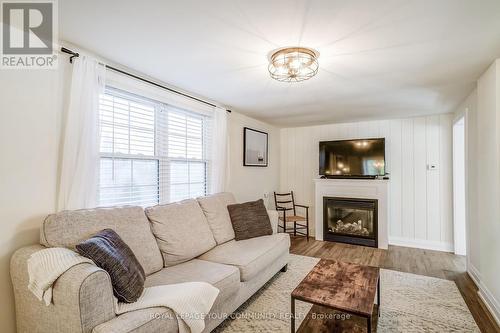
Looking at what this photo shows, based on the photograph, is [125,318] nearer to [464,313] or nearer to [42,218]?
[42,218]

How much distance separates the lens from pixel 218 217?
299cm

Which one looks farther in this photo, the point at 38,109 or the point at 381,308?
the point at 381,308

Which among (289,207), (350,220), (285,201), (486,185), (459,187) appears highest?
(486,185)

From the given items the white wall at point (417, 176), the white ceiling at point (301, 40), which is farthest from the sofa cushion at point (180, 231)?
the white wall at point (417, 176)

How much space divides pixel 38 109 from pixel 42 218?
80cm

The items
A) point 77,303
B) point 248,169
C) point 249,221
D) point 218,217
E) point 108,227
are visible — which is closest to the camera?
point 77,303

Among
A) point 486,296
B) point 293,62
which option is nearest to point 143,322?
point 293,62

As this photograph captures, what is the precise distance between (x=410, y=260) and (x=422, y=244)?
888 mm

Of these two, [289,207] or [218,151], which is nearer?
[218,151]

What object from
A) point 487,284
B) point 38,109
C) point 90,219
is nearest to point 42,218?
point 90,219

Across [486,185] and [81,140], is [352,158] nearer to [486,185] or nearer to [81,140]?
[486,185]

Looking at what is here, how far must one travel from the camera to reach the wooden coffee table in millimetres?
1648

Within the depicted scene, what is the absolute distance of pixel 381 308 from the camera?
2.38m

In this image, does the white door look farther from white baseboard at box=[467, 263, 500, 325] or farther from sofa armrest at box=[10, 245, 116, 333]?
sofa armrest at box=[10, 245, 116, 333]
